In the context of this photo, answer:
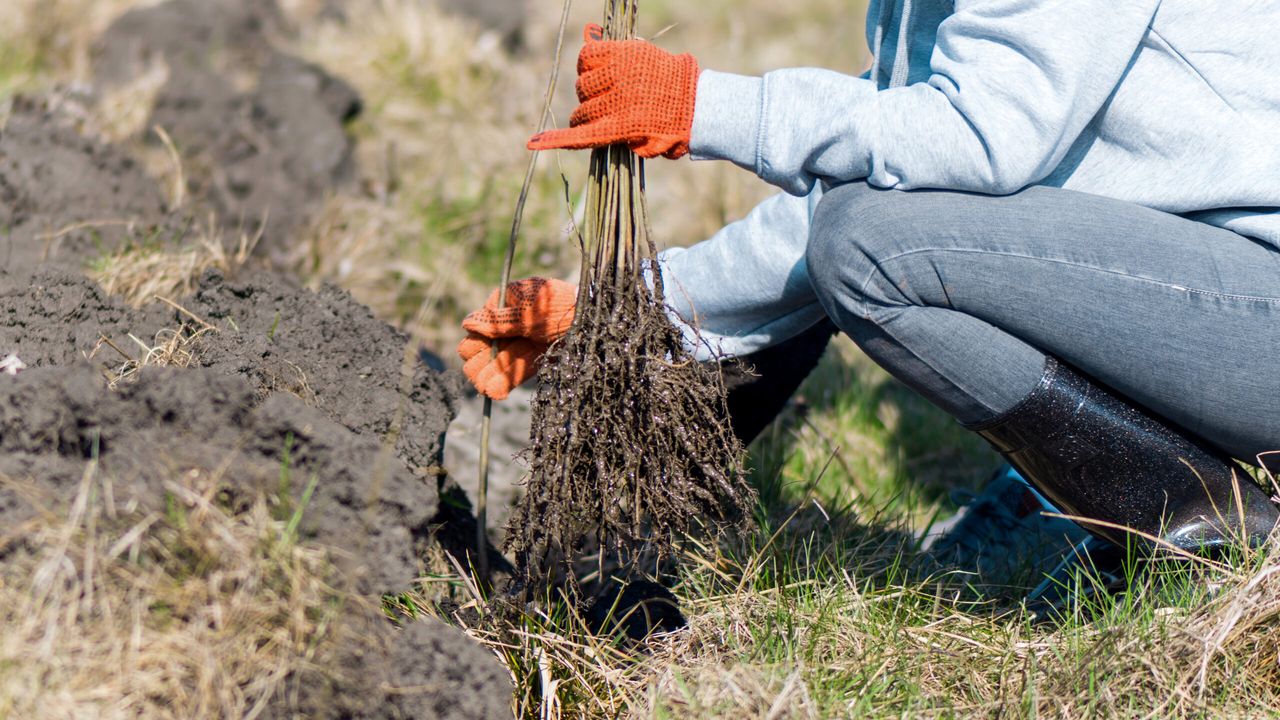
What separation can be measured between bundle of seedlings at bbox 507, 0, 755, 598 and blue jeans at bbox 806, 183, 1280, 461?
0.94ft

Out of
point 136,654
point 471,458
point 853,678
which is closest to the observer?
point 136,654

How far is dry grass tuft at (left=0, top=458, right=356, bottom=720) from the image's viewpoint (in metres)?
1.26

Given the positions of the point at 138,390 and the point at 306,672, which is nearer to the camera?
the point at 306,672

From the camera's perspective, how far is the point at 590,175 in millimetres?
1753

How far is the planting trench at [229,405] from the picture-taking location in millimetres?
1396

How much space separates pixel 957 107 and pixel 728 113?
353mm

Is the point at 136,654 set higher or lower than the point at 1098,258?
lower

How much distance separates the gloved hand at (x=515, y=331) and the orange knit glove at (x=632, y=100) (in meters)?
0.30

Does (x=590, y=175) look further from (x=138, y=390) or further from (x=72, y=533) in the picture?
(x=72, y=533)

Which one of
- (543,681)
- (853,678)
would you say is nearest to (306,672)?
(543,681)

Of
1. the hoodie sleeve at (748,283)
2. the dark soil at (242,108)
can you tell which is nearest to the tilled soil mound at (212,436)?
the hoodie sleeve at (748,283)

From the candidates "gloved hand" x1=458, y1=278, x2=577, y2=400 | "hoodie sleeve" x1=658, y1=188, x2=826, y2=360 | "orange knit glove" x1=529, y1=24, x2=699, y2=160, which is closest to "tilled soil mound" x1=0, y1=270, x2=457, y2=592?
"gloved hand" x1=458, y1=278, x2=577, y2=400

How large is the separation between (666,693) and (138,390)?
880 mm

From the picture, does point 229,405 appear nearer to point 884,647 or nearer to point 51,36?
point 884,647
